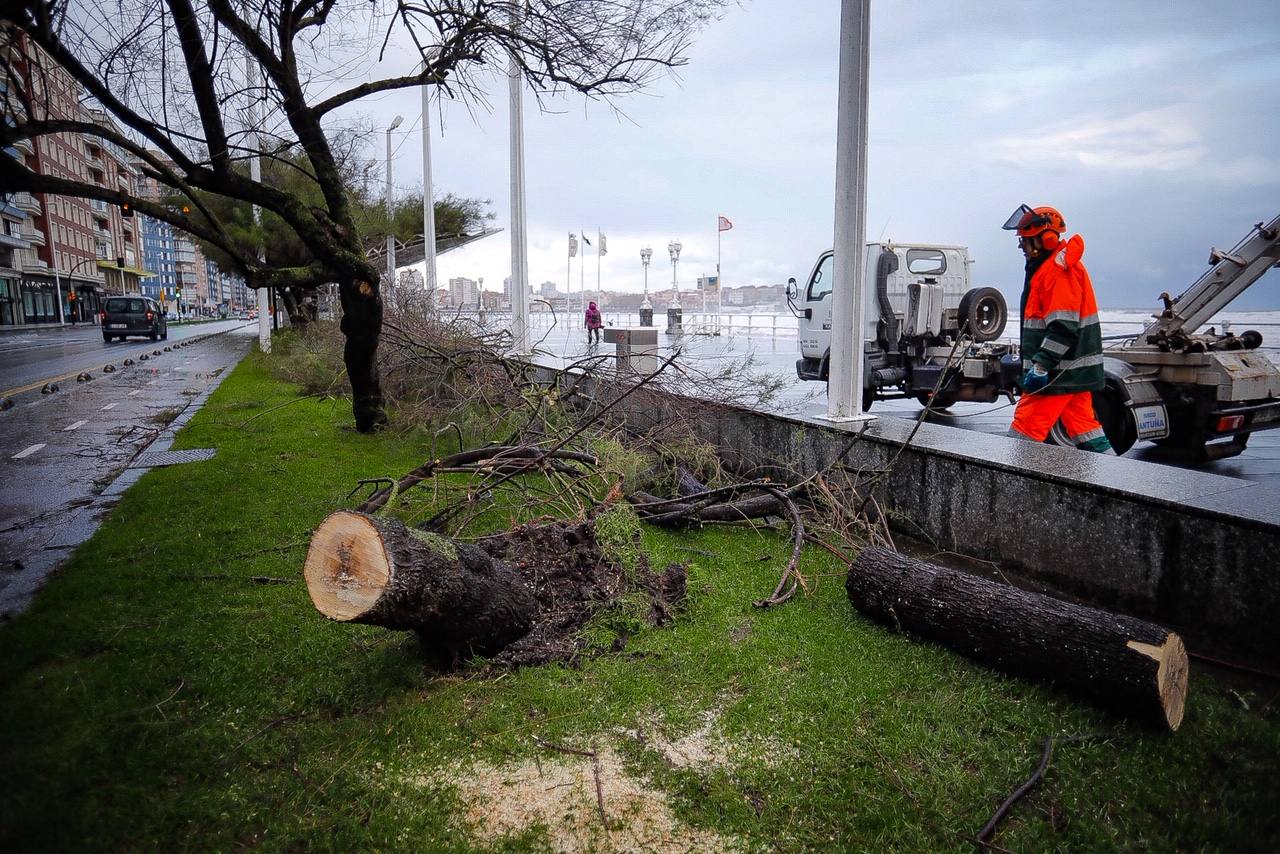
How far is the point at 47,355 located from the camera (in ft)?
72.3

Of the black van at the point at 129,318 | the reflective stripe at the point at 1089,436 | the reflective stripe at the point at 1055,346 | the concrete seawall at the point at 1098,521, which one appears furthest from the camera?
the black van at the point at 129,318

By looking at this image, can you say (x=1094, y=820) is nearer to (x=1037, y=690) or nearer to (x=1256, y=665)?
(x=1037, y=690)

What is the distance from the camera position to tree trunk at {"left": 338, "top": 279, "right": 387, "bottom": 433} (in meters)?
8.15

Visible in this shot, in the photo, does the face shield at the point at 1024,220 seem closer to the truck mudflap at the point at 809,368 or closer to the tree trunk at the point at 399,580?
the tree trunk at the point at 399,580

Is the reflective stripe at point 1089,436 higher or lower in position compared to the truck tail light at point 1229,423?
higher

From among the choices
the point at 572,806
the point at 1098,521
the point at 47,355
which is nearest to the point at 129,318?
the point at 47,355

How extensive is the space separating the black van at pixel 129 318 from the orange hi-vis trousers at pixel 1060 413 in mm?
32644

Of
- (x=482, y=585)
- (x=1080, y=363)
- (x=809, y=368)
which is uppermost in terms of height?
(x=1080, y=363)

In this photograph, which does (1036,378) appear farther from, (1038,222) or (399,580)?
(399,580)

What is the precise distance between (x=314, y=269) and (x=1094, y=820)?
792 centimetres

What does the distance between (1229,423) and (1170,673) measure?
627 cm

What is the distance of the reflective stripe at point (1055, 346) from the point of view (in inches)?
221

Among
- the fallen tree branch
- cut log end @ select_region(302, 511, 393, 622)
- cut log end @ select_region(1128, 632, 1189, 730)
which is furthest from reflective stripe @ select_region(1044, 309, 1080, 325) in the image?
cut log end @ select_region(302, 511, 393, 622)

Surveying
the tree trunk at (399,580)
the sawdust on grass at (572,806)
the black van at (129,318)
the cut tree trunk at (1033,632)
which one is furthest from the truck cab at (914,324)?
the black van at (129,318)
